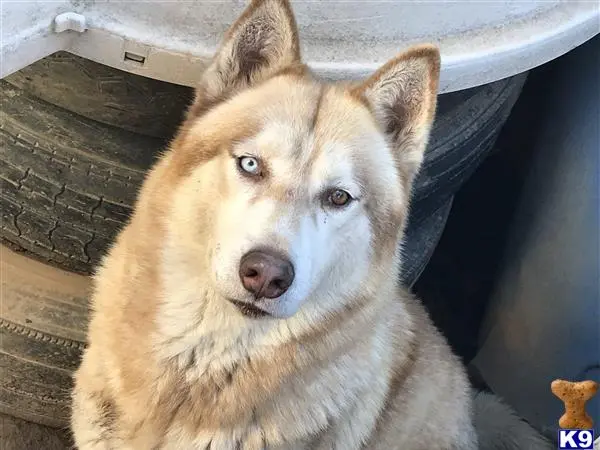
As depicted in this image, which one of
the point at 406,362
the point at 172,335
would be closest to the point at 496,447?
the point at 406,362

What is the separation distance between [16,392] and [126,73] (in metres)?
0.99

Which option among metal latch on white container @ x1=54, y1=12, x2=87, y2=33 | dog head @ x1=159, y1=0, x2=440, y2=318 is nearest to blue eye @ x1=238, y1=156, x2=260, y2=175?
dog head @ x1=159, y1=0, x2=440, y2=318

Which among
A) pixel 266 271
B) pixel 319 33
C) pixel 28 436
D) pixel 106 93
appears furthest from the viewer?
pixel 28 436

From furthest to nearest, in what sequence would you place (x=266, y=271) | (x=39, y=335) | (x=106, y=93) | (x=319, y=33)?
(x=39, y=335) → (x=106, y=93) → (x=319, y=33) → (x=266, y=271)

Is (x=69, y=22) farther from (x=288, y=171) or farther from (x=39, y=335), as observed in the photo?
(x=39, y=335)

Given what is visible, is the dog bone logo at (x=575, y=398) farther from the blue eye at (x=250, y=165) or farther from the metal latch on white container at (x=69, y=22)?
the metal latch on white container at (x=69, y=22)

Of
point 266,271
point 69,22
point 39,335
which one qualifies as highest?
point 69,22

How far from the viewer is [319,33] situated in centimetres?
Answer: 188

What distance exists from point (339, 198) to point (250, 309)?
0.90 ft

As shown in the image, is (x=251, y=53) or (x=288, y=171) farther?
(x=251, y=53)

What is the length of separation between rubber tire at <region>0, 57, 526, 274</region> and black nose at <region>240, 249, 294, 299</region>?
669mm

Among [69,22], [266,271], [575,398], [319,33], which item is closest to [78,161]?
[69,22]

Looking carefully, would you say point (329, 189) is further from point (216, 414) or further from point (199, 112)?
point (216, 414)

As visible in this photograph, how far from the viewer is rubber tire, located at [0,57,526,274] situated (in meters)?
2.12
